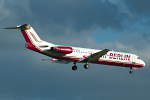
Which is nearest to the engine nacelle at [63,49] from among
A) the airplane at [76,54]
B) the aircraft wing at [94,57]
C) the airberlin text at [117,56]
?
the airplane at [76,54]

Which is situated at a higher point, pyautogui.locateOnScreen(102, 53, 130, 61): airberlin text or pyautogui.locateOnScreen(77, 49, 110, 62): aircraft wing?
pyautogui.locateOnScreen(102, 53, 130, 61): airberlin text

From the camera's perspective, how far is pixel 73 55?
54656mm

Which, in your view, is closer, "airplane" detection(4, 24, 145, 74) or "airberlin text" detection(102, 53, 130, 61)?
"airplane" detection(4, 24, 145, 74)

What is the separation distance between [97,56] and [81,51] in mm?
2806

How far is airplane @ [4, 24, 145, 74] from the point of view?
5225 centimetres

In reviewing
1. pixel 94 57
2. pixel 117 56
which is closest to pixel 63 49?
pixel 94 57

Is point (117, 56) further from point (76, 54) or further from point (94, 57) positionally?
point (76, 54)

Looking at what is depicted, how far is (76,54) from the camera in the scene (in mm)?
Answer: 54969

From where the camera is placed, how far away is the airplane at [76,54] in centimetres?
5225

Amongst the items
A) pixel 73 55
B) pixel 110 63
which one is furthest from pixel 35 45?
pixel 110 63

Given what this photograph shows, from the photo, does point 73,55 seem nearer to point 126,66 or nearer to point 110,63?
point 110,63

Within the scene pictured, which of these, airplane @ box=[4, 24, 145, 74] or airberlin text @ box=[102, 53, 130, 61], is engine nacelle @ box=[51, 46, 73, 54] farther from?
airberlin text @ box=[102, 53, 130, 61]

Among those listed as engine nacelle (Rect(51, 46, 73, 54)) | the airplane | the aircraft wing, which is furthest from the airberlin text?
engine nacelle (Rect(51, 46, 73, 54))

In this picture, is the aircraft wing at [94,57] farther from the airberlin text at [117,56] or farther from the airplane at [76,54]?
the airberlin text at [117,56]
